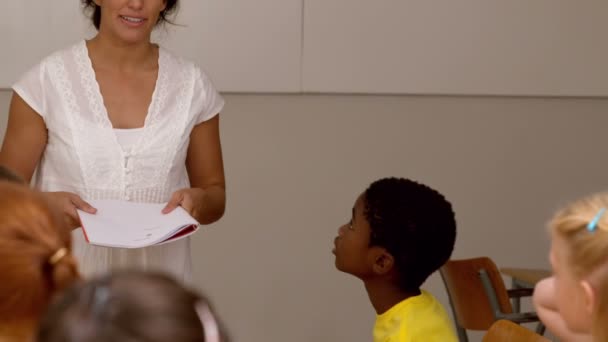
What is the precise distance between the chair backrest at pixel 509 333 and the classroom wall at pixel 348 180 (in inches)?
94.5

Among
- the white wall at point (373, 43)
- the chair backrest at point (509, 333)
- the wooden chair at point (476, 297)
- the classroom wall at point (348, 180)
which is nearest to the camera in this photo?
the chair backrest at point (509, 333)

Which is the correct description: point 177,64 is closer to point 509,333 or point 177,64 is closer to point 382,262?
point 382,262

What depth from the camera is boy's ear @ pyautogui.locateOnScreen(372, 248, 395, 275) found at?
9.64ft

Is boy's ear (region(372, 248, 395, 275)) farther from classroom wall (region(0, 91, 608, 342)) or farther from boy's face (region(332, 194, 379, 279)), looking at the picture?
classroom wall (region(0, 91, 608, 342))

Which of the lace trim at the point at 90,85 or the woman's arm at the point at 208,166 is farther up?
the lace trim at the point at 90,85

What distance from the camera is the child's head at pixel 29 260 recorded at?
135 centimetres

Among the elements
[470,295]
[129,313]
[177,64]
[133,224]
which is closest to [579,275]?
[129,313]

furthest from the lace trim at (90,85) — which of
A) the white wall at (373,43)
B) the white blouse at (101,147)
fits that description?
the white wall at (373,43)

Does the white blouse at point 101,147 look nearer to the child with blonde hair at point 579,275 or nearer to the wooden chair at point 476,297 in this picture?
the child with blonde hair at point 579,275

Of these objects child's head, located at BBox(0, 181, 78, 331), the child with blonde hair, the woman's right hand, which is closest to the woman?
the woman's right hand

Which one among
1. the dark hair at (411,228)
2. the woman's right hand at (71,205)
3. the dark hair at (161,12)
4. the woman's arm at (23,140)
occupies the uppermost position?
the dark hair at (161,12)

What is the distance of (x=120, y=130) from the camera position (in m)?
2.80

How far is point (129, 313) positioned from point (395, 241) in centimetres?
187

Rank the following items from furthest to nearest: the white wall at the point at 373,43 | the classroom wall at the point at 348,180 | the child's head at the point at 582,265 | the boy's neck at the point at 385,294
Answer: the classroom wall at the point at 348,180 < the white wall at the point at 373,43 < the boy's neck at the point at 385,294 < the child's head at the point at 582,265
